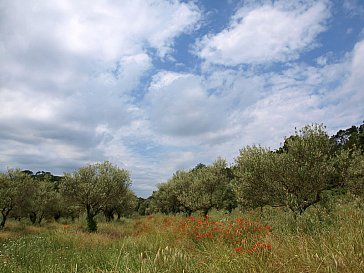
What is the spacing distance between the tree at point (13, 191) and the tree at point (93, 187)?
4.92 m

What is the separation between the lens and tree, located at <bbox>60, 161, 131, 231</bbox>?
3030 cm

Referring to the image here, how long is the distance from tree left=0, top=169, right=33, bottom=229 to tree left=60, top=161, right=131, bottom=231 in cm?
492

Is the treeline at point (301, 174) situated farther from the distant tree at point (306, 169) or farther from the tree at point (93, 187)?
the tree at point (93, 187)

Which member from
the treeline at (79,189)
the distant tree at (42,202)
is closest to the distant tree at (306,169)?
the treeline at (79,189)

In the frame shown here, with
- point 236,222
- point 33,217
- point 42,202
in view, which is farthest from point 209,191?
point 236,222

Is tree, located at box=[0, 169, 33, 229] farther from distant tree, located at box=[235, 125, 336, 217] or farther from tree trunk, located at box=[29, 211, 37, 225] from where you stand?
distant tree, located at box=[235, 125, 336, 217]

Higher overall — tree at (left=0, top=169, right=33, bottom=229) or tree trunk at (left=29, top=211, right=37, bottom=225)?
tree at (left=0, top=169, right=33, bottom=229)

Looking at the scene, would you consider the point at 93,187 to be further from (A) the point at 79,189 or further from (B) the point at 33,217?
(B) the point at 33,217

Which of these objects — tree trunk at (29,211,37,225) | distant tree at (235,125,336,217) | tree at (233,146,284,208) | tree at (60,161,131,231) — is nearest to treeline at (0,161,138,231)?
tree at (60,161,131,231)

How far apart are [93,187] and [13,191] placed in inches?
339

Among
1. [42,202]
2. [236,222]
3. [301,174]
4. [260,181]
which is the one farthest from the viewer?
[42,202]

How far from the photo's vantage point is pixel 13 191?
2998 cm

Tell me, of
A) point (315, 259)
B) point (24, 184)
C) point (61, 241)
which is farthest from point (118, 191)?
point (315, 259)

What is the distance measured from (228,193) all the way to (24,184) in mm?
26869
